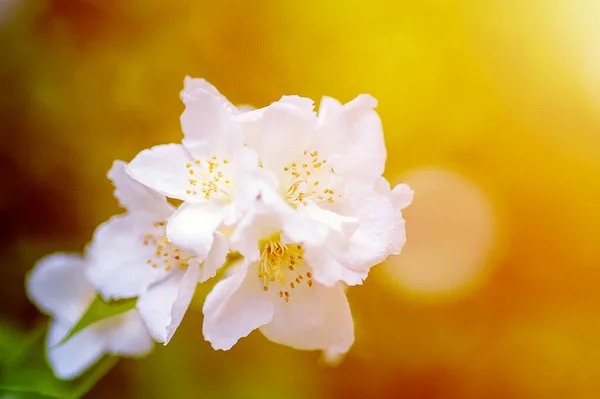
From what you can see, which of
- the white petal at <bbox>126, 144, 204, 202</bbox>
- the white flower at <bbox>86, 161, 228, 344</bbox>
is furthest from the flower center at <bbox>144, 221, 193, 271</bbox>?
the white petal at <bbox>126, 144, 204, 202</bbox>

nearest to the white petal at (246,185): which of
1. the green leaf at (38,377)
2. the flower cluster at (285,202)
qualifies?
the flower cluster at (285,202)

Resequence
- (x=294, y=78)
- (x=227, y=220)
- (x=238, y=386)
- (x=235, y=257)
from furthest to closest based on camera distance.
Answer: (x=294, y=78) → (x=238, y=386) → (x=235, y=257) → (x=227, y=220)

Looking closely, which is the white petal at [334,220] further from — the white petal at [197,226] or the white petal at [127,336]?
the white petal at [127,336]

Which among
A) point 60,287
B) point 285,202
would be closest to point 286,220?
point 285,202

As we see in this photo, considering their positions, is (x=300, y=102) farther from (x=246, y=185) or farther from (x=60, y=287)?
(x=60, y=287)

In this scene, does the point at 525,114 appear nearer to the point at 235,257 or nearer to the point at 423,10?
the point at 423,10

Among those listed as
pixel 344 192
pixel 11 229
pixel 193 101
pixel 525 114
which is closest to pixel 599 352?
pixel 525 114

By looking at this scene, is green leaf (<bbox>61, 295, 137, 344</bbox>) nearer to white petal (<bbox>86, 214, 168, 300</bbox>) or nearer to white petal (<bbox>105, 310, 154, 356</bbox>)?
white petal (<bbox>86, 214, 168, 300</bbox>)
